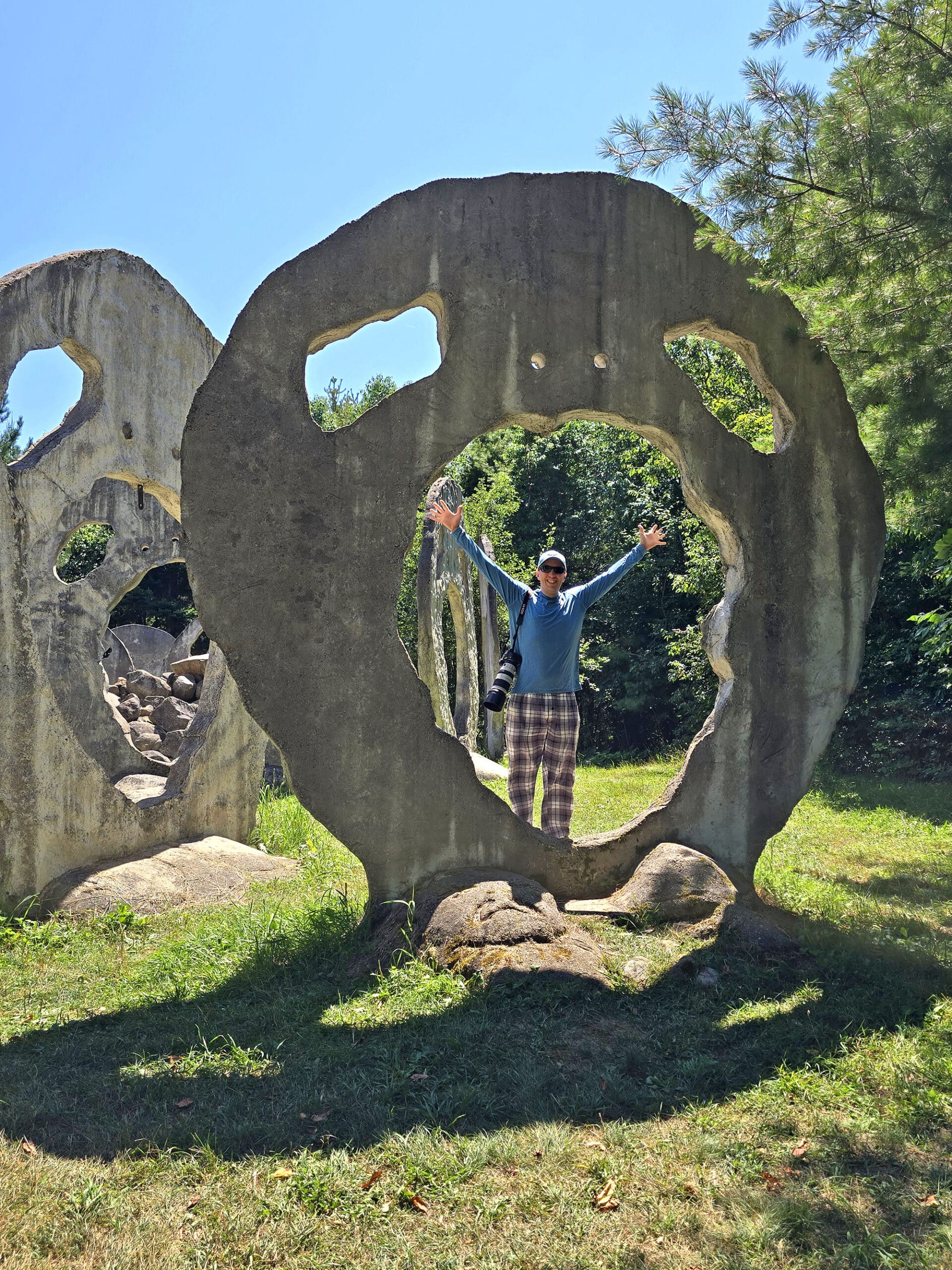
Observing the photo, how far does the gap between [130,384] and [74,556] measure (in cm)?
1663

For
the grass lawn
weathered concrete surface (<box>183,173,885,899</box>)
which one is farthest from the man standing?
the grass lawn

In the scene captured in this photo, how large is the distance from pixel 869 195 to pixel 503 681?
3.00 meters

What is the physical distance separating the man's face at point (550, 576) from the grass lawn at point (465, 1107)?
185 centimetres

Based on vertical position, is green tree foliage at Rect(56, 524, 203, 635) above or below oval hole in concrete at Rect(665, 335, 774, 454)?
below

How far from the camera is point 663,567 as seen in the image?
16.2 m

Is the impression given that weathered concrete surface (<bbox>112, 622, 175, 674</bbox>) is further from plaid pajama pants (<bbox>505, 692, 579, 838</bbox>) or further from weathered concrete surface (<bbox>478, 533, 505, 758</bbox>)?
plaid pajama pants (<bbox>505, 692, 579, 838</bbox>)

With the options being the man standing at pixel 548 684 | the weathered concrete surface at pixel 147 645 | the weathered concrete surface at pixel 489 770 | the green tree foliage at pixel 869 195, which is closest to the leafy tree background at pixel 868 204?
the green tree foliage at pixel 869 195

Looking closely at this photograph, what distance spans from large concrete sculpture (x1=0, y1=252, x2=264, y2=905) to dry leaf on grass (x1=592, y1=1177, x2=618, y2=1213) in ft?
15.1

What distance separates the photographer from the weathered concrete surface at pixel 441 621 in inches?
456

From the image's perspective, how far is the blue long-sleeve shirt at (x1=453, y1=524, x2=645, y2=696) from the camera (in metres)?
6.01

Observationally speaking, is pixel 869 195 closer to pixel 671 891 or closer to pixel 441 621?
pixel 671 891

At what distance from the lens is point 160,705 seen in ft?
38.8

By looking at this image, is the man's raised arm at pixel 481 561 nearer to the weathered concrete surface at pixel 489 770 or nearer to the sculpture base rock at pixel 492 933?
the sculpture base rock at pixel 492 933

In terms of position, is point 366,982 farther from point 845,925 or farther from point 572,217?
point 572,217
